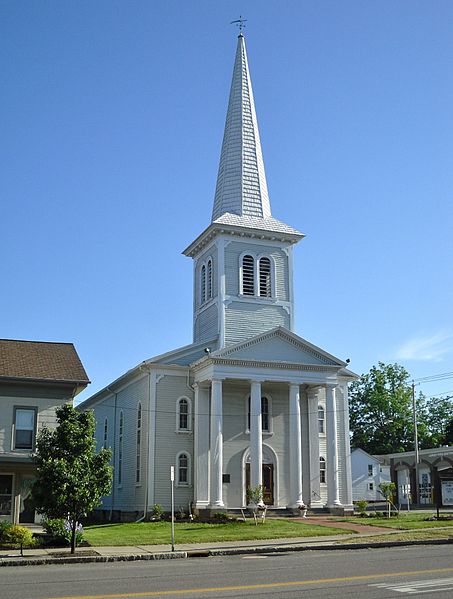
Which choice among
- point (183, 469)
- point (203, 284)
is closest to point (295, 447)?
point (183, 469)

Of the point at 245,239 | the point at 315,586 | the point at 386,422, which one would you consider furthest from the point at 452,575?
the point at 386,422

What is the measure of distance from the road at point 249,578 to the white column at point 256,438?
56.4ft

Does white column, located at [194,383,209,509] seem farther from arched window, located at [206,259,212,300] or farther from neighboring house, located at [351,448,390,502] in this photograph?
neighboring house, located at [351,448,390,502]

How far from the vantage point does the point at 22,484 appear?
29641 mm

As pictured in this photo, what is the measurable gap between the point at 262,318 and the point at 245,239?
481cm

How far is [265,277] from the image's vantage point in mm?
46062

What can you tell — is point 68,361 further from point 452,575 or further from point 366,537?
point 452,575

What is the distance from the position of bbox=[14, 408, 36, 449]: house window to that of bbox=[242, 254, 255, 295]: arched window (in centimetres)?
1821

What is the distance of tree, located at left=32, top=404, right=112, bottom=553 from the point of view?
79.8 feet

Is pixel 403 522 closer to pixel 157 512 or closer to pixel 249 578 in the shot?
pixel 157 512

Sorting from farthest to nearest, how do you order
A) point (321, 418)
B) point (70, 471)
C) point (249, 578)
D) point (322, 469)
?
point (321, 418)
point (322, 469)
point (70, 471)
point (249, 578)

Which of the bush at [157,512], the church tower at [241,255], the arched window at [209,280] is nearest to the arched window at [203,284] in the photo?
the church tower at [241,255]

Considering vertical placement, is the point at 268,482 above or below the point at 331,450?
below

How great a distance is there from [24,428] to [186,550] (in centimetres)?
886
